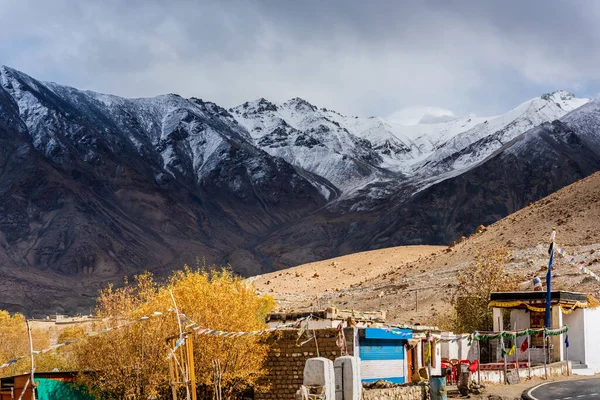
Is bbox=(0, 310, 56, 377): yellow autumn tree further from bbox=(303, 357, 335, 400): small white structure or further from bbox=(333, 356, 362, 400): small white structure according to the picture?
bbox=(303, 357, 335, 400): small white structure

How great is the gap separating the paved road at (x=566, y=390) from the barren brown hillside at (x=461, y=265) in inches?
812

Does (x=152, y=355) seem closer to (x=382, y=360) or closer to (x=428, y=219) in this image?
(x=382, y=360)

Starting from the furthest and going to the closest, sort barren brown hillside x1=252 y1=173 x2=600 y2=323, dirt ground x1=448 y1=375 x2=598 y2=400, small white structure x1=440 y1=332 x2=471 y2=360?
barren brown hillside x1=252 y1=173 x2=600 y2=323 → small white structure x1=440 y1=332 x2=471 y2=360 → dirt ground x1=448 y1=375 x2=598 y2=400

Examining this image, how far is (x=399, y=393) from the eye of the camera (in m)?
27.3

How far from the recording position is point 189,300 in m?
32.3

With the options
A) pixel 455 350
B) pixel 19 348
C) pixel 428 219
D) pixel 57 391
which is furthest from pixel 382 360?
pixel 428 219

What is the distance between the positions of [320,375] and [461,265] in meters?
56.9

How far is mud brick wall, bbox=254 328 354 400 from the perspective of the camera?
29609 mm

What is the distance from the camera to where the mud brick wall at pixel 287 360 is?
97.1ft

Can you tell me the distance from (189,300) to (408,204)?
160589 millimetres

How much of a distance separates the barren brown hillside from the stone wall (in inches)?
1012

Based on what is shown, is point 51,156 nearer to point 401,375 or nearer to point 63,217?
point 63,217

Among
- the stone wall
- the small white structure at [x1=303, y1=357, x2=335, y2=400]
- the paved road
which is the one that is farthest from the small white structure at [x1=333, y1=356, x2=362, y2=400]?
the paved road

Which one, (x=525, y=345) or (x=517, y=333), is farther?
(x=525, y=345)
